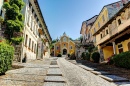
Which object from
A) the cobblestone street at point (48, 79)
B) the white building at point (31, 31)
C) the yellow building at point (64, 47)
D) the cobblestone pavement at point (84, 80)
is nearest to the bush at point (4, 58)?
the cobblestone street at point (48, 79)

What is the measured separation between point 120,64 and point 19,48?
10.5 metres

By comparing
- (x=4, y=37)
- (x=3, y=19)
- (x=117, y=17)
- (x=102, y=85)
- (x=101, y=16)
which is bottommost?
(x=102, y=85)

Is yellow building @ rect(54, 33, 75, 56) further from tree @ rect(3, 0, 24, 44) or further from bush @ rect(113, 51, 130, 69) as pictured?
bush @ rect(113, 51, 130, 69)

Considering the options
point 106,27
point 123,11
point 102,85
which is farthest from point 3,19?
point 106,27

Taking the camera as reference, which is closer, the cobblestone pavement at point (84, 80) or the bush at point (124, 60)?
the cobblestone pavement at point (84, 80)

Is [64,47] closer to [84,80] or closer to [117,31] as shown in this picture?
[117,31]

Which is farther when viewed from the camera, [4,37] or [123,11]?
[123,11]

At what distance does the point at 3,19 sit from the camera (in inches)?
494

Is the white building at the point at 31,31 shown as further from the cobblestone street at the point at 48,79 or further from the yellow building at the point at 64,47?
the yellow building at the point at 64,47

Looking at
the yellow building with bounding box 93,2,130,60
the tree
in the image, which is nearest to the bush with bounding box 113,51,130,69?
the yellow building with bounding box 93,2,130,60

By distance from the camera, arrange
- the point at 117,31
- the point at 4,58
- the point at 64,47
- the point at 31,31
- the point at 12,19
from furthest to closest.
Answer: the point at 64,47
the point at 31,31
the point at 117,31
the point at 12,19
the point at 4,58

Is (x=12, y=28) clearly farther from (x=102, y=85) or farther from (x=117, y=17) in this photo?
(x=117, y=17)

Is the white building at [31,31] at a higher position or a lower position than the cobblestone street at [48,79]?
higher

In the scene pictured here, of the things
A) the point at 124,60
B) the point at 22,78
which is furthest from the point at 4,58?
the point at 124,60
